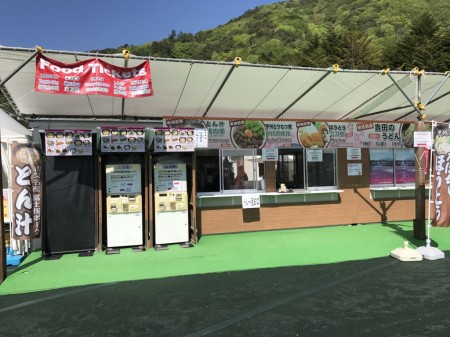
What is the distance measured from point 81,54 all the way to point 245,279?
14.1ft

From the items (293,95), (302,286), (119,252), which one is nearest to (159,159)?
(119,252)

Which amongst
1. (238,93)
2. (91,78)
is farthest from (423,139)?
(91,78)

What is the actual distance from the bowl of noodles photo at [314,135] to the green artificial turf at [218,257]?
228 centimetres

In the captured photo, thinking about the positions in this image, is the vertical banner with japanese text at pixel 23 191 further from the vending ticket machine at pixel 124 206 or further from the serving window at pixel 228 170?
the serving window at pixel 228 170

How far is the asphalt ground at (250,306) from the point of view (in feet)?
12.9

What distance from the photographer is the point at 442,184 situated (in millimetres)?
7160

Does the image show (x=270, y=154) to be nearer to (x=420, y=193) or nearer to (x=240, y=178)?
(x=240, y=178)

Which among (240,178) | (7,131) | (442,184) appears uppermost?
(7,131)

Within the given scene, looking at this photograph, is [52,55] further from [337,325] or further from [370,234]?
[370,234]

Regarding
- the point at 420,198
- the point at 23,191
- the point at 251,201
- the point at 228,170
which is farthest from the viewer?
the point at 228,170

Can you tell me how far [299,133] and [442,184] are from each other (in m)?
3.58

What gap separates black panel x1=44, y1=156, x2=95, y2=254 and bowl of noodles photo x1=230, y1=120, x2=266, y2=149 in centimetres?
348

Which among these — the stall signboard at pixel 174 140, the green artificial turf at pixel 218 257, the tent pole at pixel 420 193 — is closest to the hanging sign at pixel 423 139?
the tent pole at pixel 420 193

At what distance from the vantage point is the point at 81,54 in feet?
19.1
